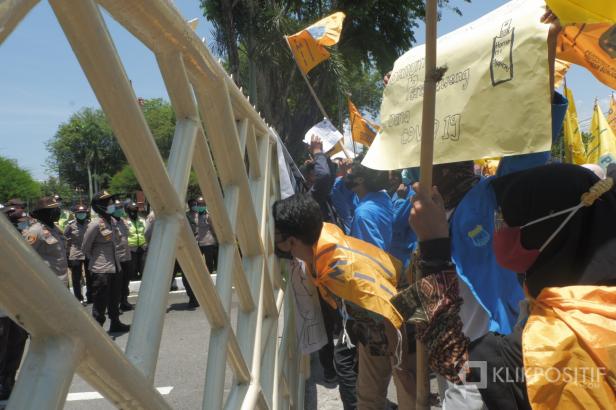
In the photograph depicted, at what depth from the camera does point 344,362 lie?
284cm

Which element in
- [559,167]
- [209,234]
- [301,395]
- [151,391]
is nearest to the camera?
[151,391]

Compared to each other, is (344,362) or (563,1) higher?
(563,1)

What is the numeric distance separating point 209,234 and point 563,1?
735 cm

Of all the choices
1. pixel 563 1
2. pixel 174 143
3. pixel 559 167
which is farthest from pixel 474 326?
pixel 174 143

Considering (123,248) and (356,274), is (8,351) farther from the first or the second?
(356,274)

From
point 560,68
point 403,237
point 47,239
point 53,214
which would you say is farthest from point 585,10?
point 53,214

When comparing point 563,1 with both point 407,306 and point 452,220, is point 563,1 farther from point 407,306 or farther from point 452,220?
point 407,306

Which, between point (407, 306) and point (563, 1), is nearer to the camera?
point (563, 1)

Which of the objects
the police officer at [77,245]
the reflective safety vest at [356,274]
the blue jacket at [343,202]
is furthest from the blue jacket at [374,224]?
the police officer at [77,245]

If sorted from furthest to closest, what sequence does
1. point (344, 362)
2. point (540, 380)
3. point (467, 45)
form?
1. point (344, 362)
2. point (467, 45)
3. point (540, 380)

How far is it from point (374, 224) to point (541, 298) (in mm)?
2157

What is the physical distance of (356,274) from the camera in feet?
6.75

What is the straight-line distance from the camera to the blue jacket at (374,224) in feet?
10.6

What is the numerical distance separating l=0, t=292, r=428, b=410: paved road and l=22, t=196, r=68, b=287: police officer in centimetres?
103
